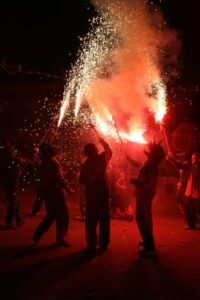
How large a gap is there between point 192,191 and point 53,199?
3709mm

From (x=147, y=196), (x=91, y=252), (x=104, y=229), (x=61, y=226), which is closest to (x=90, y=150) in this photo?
(x=147, y=196)

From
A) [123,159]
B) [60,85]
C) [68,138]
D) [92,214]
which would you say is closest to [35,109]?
[60,85]

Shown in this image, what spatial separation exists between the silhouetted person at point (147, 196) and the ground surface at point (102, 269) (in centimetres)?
31

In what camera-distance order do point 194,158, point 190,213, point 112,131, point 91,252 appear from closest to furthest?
point 91,252 < point 190,213 < point 194,158 < point 112,131

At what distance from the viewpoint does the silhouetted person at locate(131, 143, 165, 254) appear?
22.7ft

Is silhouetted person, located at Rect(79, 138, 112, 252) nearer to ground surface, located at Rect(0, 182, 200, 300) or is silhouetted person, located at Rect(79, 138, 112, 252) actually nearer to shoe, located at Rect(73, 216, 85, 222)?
ground surface, located at Rect(0, 182, 200, 300)

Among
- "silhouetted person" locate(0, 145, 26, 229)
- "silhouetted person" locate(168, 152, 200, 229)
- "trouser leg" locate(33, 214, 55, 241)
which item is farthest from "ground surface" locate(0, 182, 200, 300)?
"silhouetted person" locate(0, 145, 26, 229)

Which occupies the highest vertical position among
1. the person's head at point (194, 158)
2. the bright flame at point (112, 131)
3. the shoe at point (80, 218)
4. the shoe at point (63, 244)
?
the bright flame at point (112, 131)

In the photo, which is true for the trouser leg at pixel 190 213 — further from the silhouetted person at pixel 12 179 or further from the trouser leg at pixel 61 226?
the silhouetted person at pixel 12 179

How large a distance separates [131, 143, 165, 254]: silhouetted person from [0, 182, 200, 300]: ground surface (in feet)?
1.01

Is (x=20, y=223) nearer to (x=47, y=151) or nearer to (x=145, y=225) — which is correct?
(x=47, y=151)

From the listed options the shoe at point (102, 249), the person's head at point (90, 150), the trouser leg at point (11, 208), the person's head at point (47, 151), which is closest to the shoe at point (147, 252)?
the shoe at point (102, 249)

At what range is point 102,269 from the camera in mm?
6020

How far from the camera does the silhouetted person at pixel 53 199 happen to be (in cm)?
749
